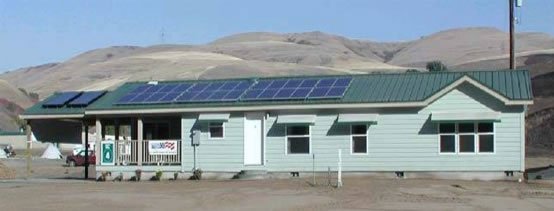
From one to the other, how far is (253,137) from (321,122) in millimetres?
2753

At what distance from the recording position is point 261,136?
1308 inches

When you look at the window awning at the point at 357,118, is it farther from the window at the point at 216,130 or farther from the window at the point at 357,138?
the window at the point at 216,130

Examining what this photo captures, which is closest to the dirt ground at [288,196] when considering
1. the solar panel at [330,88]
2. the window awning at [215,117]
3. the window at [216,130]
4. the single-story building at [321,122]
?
the single-story building at [321,122]

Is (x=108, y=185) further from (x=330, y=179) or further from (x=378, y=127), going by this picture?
(x=378, y=127)

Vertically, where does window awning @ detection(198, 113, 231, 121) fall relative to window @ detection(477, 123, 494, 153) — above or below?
above

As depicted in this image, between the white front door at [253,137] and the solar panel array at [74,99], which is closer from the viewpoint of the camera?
the white front door at [253,137]

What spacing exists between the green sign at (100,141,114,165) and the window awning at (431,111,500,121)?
12895 millimetres

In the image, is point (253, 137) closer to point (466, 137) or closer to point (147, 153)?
point (147, 153)

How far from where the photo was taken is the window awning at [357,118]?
3131cm

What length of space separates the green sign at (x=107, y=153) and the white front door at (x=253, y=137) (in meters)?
5.81

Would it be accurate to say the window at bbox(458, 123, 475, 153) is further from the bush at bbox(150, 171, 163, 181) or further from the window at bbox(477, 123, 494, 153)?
the bush at bbox(150, 171, 163, 181)

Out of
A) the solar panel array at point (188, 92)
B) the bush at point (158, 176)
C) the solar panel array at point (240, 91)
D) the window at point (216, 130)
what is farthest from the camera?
the solar panel array at point (188, 92)

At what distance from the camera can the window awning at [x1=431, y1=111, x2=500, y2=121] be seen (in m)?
30.1

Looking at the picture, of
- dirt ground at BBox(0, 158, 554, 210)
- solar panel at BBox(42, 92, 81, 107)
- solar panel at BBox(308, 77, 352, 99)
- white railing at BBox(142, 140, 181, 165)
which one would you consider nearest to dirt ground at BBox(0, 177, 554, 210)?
dirt ground at BBox(0, 158, 554, 210)
